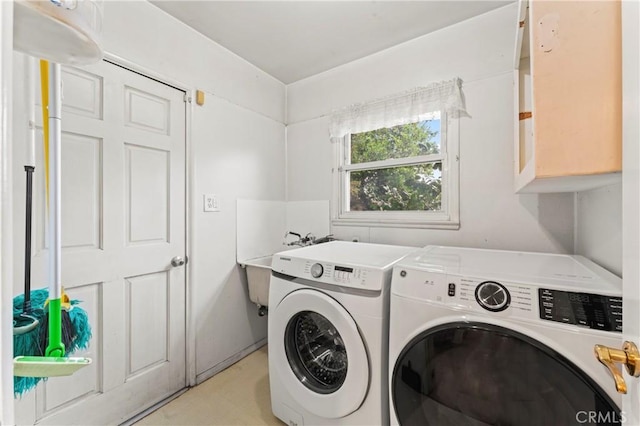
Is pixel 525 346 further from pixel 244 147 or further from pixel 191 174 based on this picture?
pixel 244 147

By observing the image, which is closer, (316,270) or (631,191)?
(631,191)

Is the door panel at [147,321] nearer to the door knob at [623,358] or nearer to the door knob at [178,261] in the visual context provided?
the door knob at [178,261]

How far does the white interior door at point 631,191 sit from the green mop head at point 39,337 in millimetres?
1344

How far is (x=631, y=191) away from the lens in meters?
0.51

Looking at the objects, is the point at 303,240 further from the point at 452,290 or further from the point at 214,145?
the point at 452,290

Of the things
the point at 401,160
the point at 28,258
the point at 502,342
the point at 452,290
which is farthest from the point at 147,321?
the point at 401,160

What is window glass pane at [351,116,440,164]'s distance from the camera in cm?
204

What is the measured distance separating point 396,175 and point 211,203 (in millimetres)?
1433

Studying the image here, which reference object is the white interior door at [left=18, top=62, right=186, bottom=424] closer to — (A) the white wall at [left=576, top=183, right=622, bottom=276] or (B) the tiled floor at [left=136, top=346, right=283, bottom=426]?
(B) the tiled floor at [left=136, top=346, right=283, bottom=426]

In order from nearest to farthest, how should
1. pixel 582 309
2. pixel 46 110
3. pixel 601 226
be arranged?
pixel 46 110 < pixel 582 309 < pixel 601 226

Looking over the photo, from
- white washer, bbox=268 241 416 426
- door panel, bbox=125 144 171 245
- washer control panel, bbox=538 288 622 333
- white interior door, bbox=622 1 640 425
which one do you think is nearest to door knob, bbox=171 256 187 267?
door panel, bbox=125 144 171 245

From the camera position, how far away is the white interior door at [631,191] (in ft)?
1.59

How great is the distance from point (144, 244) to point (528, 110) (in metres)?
2.21

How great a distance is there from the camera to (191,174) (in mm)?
1864
